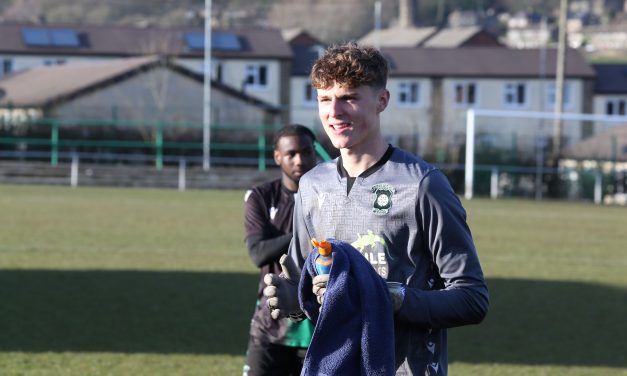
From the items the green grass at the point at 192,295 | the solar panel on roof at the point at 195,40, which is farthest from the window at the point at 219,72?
the green grass at the point at 192,295

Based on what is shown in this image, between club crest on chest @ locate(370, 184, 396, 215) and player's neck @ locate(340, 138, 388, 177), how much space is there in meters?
0.10

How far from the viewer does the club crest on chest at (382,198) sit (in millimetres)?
3949

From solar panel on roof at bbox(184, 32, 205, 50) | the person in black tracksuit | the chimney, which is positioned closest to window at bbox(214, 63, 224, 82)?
solar panel on roof at bbox(184, 32, 205, 50)

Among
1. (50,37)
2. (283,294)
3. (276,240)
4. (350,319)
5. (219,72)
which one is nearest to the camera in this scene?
(350,319)

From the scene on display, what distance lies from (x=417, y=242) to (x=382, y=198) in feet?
0.59

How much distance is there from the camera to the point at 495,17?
151m

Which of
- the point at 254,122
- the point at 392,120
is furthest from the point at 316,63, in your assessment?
the point at 392,120

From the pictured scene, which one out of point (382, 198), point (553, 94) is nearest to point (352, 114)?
point (382, 198)

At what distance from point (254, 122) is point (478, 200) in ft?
79.8

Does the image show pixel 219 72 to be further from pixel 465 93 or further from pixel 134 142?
pixel 134 142

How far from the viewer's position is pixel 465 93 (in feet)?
254

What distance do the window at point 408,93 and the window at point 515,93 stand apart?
5.65 meters

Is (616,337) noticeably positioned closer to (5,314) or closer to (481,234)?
(5,314)

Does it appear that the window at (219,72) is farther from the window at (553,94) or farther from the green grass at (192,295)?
the green grass at (192,295)
